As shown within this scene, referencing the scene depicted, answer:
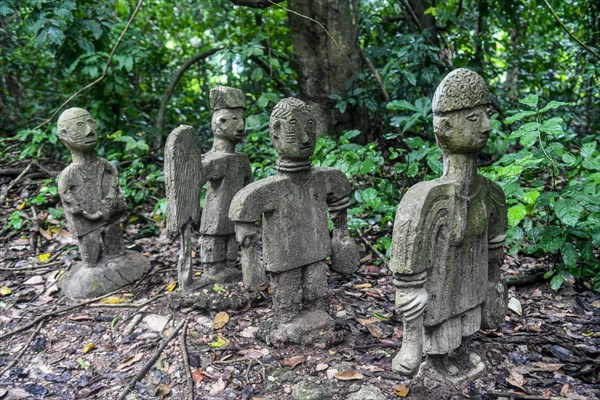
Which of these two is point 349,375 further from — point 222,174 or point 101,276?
point 101,276

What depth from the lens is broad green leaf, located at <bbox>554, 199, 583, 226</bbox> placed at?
3709 millimetres

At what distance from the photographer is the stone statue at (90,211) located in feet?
16.3

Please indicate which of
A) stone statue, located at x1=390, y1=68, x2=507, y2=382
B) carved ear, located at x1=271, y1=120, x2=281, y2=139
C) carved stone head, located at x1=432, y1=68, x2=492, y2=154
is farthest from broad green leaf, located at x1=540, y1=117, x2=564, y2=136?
carved ear, located at x1=271, y1=120, x2=281, y2=139

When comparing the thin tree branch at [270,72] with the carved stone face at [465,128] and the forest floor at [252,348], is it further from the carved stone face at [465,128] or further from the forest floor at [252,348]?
the carved stone face at [465,128]

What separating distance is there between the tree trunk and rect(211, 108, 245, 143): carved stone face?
2353 millimetres

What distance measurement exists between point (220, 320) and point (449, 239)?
211cm

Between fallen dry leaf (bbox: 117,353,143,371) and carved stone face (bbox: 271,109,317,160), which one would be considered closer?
carved stone face (bbox: 271,109,317,160)

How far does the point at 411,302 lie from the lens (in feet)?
9.35

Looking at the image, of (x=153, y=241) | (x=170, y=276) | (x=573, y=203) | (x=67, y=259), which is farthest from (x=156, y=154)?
(x=573, y=203)

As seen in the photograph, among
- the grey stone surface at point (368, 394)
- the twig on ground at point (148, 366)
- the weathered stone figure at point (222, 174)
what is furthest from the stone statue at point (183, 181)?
the grey stone surface at point (368, 394)

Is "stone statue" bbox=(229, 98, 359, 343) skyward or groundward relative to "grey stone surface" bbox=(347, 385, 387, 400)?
skyward

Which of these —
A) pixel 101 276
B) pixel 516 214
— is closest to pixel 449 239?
pixel 516 214

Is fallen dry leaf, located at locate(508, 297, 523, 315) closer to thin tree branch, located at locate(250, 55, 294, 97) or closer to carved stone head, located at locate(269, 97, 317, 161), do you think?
carved stone head, located at locate(269, 97, 317, 161)

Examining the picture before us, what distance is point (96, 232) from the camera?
516 cm
